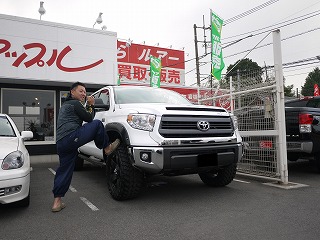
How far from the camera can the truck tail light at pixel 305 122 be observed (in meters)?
5.84

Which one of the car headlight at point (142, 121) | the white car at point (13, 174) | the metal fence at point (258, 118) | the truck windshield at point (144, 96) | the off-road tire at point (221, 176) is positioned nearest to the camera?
the white car at point (13, 174)

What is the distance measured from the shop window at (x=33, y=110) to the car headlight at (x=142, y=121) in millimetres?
7118

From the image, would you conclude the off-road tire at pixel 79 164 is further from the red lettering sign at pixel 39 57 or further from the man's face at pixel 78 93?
the red lettering sign at pixel 39 57

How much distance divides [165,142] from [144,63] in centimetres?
1912

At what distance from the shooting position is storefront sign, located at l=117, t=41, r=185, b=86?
2144cm

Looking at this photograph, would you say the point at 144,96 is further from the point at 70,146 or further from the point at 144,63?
the point at 144,63

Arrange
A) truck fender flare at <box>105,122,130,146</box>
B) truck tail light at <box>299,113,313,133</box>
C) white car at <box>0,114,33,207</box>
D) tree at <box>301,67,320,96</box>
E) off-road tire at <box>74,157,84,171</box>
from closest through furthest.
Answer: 1. white car at <box>0,114,33,207</box>
2. truck fender flare at <box>105,122,130,146</box>
3. truck tail light at <box>299,113,313,133</box>
4. off-road tire at <box>74,157,84,171</box>
5. tree at <box>301,67,320,96</box>

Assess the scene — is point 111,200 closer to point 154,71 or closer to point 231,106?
point 231,106

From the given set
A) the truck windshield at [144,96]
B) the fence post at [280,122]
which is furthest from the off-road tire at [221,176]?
the truck windshield at [144,96]

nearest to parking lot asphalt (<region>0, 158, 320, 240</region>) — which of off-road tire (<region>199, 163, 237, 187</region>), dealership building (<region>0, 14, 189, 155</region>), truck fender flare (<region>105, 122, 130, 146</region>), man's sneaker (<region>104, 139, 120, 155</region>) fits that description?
off-road tire (<region>199, 163, 237, 187</region>)

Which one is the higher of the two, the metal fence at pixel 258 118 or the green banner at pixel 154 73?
the green banner at pixel 154 73

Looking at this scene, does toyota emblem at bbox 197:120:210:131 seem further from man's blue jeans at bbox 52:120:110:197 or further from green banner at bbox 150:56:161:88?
green banner at bbox 150:56:161:88

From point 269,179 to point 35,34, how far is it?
8.24m

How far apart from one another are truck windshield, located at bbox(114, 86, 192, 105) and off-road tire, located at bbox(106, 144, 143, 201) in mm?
1041
